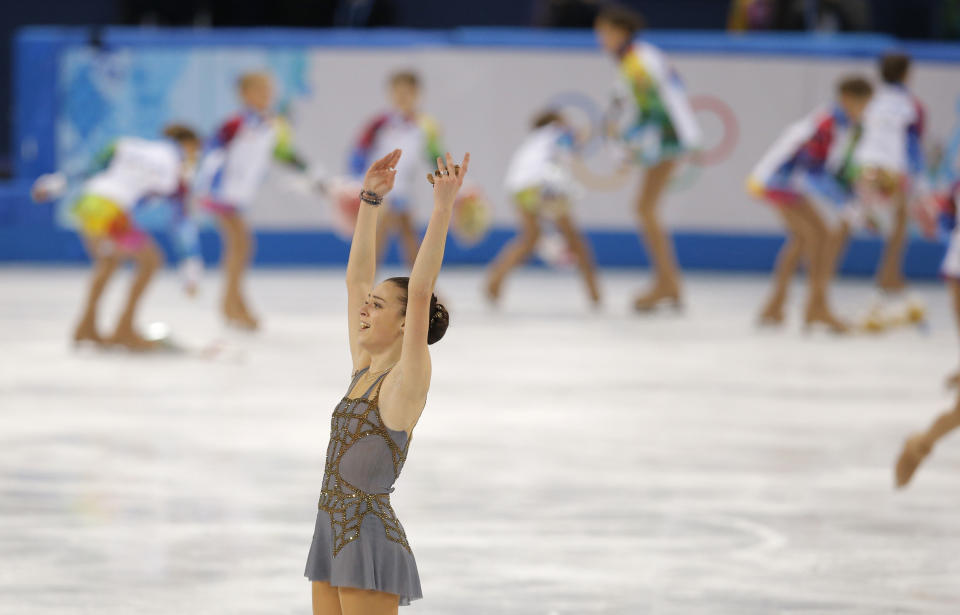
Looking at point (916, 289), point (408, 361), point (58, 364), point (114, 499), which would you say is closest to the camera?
point (408, 361)

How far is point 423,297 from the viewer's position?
337 centimetres

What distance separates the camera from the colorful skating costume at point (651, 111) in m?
12.6

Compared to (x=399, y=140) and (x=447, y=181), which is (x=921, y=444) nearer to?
(x=447, y=181)

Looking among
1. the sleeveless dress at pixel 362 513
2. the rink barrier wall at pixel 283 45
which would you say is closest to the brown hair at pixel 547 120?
the rink barrier wall at pixel 283 45

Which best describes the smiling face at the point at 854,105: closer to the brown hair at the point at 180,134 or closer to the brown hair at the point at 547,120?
the brown hair at the point at 547,120

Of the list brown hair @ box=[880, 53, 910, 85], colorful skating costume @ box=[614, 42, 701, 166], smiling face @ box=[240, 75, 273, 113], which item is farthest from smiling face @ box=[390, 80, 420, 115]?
brown hair @ box=[880, 53, 910, 85]

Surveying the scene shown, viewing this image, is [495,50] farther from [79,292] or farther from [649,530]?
[649,530]

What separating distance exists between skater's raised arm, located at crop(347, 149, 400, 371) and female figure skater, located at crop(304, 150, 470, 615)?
0.64 ft

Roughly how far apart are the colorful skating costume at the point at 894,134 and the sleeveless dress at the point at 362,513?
377 inches

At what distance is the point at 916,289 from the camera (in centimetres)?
1484

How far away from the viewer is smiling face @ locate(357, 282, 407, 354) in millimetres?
3562

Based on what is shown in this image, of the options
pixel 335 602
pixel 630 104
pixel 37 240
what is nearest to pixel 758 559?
pixel 335 602

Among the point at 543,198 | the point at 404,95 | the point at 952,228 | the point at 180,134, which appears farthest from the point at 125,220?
the point at 952,228

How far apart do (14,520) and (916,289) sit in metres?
10.7
